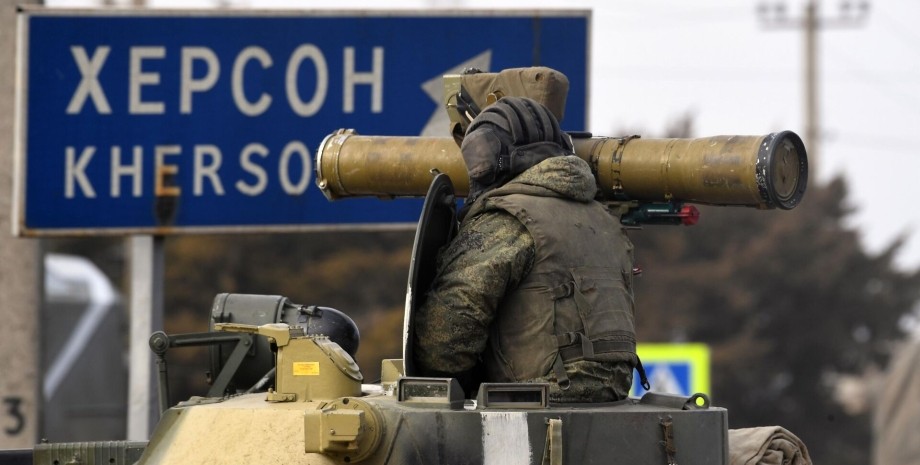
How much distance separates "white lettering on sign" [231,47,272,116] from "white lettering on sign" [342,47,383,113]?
1.27ft

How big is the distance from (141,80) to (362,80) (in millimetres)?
1097

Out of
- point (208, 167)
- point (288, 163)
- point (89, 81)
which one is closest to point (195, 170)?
point (208, 167)

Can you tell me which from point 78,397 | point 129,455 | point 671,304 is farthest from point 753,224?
point 129,455

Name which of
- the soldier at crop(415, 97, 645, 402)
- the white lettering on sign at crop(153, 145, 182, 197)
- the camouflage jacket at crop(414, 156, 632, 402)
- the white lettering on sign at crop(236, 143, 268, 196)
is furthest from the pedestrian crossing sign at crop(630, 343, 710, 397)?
the camouflage jacket at crop(414, 156, 632, 402)

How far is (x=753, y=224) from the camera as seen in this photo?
1622 inches

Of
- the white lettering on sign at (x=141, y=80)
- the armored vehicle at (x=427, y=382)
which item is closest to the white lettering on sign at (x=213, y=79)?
the white lettering on sign at (x=141, y=80)

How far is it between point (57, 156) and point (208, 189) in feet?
2.48

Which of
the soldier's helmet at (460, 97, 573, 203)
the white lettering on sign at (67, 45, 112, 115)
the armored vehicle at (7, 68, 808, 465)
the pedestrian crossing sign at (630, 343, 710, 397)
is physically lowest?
the pedestrian crossing sign at (630, 343, 710, 397)

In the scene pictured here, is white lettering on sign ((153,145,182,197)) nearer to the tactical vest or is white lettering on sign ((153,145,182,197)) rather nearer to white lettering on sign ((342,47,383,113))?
white lettering on sign ((342,47,383,113))

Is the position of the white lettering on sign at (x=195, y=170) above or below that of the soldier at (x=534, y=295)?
above

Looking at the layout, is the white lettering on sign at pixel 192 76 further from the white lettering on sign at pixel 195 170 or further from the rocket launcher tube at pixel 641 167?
the rocket launcher tube at pixel 641 167

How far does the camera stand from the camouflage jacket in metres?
6.17

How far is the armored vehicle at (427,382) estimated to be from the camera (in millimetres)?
5852

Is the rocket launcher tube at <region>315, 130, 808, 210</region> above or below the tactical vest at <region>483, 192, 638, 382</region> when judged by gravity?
above
